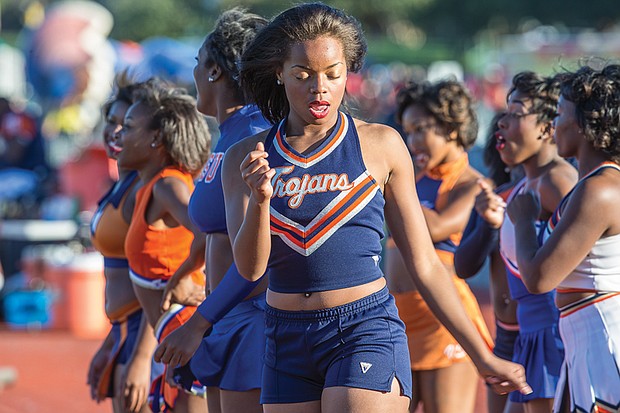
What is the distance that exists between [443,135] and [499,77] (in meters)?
20.5

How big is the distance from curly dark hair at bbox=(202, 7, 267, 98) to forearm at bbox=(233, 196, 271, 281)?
1068mm

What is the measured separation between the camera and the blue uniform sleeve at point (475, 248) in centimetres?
462

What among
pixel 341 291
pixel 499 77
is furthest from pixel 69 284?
pixel 499 77

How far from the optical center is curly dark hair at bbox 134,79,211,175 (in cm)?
475

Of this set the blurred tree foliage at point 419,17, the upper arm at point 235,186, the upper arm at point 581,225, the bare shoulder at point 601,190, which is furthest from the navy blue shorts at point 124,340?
the blurred tree foliage at point 419,17

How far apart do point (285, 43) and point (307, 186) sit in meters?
0.48

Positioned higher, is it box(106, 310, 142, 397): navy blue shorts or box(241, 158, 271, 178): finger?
box(241, 158, 271, 178): finger

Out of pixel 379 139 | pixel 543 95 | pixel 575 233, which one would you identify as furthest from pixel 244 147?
pixel 543 95

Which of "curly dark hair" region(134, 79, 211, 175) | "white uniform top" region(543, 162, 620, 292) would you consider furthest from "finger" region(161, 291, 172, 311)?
"white uniform top" region(543, 162, 620, 292)

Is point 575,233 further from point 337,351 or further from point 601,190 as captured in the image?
point 337,351

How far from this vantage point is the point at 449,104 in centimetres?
534

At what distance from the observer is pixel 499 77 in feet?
82.7

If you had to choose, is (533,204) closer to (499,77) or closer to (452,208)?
(452,208)

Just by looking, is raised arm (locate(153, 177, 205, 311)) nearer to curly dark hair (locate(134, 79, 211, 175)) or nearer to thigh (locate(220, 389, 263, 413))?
curly dark hair (locate(134, 79, 211, 175))
